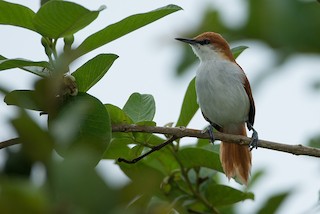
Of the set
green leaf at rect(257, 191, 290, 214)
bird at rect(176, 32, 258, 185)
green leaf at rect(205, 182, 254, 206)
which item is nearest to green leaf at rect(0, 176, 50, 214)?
green leaf at rect(257, 191, 290, 214)

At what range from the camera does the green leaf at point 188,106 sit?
294 centimetres

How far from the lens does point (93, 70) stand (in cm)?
230

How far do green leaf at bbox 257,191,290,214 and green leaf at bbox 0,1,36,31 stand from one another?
124 cm

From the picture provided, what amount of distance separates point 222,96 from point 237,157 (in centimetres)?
54

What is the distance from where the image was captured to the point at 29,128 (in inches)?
28.5

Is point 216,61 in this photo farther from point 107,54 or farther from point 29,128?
point 29,128

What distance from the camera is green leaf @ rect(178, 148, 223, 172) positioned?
9.35ft

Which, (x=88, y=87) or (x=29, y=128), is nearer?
(x=29, y=128)

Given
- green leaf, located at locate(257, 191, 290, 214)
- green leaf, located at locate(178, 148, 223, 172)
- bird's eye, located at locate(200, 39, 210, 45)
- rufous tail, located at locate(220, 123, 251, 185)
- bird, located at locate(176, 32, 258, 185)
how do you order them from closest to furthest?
green leaf, located at locate(257, 191, 290, 214), green leaf, located at locate(178, 148, 223, 172), rufous tail, located at locate(220, 123, 251, 185), bird, located at locate(176, 32, 258, 185), bird's eye, located at locate(200, 39, 210, 45)

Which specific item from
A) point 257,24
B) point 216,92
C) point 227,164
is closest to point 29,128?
point 257,24

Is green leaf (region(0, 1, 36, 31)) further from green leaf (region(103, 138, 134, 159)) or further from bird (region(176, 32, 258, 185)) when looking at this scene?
bird (region(176, 32, 258, 185))

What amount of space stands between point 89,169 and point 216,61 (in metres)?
4.12

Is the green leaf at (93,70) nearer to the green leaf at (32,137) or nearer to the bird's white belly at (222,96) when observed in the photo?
the green leaf at (32,137)

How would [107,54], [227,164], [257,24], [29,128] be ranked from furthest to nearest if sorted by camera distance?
[227,164]
[107,54]
[257,24]
[29,128]
